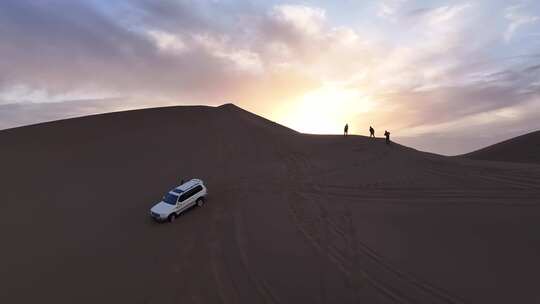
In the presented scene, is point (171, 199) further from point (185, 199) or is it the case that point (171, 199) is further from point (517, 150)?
point (517, 150)

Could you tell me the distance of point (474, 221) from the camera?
1421 cm

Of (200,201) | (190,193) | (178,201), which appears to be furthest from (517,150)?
(178,201)

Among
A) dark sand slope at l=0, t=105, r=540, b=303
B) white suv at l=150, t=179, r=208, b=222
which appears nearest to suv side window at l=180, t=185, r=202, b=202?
white suv at l=150, t=179, r=208, b=222

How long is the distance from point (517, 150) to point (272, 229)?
36824 millimetres

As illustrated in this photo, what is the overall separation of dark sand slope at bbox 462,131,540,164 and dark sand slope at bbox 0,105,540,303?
1905 cm

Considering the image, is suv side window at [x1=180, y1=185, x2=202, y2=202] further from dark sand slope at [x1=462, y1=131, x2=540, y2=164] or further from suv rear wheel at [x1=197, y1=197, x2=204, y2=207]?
dark sand slope at [x1=462, y1=131, x2=540, y2=164]

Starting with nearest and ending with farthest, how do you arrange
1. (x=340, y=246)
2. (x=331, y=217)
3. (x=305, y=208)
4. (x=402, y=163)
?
(x=340, y=246) < (x=331, y=217) < (x=305, y=208) < (x=402, y=163)

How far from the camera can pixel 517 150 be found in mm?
39094

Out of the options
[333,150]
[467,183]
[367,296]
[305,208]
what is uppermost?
[333,150]

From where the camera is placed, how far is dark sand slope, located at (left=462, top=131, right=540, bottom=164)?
37.0 meters

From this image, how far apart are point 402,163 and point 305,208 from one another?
9.28 meters

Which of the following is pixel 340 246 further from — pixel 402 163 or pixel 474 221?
pixel 402 163

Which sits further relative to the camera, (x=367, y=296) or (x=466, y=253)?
(x=466, y=253)

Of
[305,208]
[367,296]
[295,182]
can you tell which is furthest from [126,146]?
[367,296]
